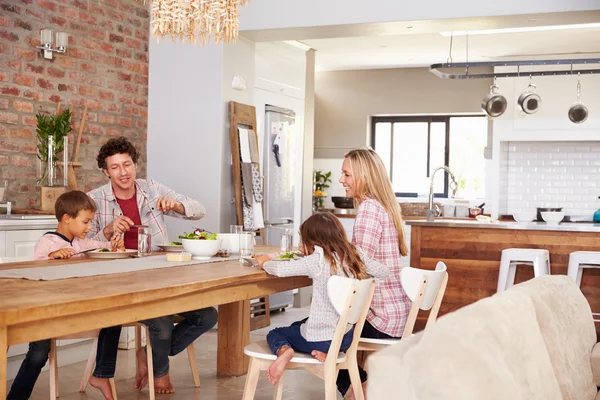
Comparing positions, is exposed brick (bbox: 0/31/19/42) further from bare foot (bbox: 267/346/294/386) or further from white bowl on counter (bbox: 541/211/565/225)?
white bowl on counter (bbox: 541/211/565/225)

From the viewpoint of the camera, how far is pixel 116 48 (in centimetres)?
624

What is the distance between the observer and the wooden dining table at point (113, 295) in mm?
2215

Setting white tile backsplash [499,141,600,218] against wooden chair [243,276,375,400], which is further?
white tile backsplash [499,141,600,218]

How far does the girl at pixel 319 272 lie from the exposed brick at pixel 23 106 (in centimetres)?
277

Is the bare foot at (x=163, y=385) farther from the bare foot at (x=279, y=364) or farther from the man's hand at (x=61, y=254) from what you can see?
the bare foot at (x=279, y=364)

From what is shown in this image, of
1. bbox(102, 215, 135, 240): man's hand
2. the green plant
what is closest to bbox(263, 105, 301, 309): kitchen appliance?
the green plant

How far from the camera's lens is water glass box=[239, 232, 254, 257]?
3.68 meters

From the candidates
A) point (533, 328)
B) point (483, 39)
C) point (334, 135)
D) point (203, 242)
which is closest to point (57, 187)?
point (203, 242)

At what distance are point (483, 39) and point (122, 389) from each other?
17.0 ft

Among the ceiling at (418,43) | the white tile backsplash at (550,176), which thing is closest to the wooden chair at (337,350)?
the ceiling at (418,43)

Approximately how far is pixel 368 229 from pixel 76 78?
121 inches

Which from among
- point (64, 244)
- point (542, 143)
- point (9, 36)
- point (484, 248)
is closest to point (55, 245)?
point (64, 244)

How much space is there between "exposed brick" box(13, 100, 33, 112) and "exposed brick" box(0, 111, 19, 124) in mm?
55

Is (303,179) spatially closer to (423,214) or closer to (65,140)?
(423,214)
